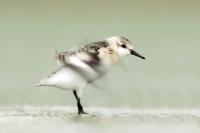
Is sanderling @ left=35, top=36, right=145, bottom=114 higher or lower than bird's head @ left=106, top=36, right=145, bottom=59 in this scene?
lower

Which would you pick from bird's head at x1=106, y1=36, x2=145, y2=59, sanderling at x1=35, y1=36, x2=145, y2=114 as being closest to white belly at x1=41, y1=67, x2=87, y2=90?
sanderling at x1=35, y1=36, x2=145, y2=114

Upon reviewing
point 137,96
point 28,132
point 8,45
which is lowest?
point 28,132

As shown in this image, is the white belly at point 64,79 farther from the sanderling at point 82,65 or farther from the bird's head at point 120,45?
the bird's head at point 120,45

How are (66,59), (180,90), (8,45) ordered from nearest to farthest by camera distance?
(66,59)
(180,90)
(8,45)

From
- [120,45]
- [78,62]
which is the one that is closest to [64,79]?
[78,62]

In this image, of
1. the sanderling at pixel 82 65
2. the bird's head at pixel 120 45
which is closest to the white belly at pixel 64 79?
the sanderling at pixel 82 65

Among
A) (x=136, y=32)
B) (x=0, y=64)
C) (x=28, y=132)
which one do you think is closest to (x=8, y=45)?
(x=0, y=64)

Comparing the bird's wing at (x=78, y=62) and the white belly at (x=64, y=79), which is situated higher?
the bird's wing at (x=78, y=62)

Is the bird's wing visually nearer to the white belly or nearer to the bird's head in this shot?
the white belly

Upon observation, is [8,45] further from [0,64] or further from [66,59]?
[66,59]
